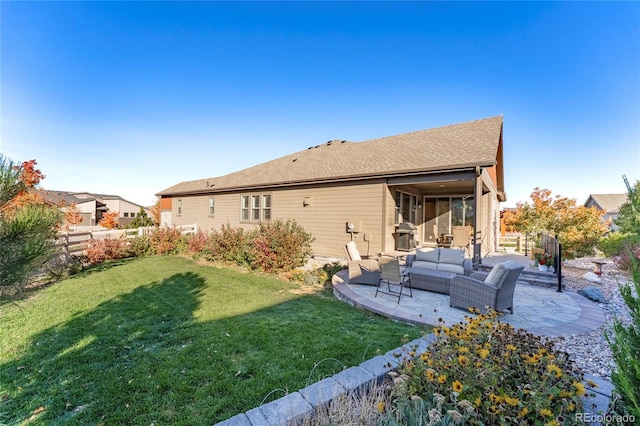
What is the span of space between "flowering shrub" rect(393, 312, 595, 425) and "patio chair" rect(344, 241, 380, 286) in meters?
4.25

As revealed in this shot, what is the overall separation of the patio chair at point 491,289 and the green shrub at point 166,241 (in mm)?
12230

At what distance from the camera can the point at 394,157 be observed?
10680 millimetres

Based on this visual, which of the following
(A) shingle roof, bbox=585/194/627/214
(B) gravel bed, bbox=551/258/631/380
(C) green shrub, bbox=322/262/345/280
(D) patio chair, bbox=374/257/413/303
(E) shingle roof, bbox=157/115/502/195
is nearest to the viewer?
(B) gravel bed, bbox=551/258/631/380

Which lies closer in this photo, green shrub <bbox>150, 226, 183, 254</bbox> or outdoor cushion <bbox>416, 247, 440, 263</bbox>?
outdoor cushion <bbox>416, 247, 440, 263</bbox>

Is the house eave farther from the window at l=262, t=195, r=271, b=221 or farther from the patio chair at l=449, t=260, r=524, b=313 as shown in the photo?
the patio chair at l=449, t=260, r=524, b=313

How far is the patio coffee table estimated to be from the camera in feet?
19.7

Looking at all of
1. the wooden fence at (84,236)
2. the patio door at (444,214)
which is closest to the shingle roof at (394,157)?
the patio door at (444,214)

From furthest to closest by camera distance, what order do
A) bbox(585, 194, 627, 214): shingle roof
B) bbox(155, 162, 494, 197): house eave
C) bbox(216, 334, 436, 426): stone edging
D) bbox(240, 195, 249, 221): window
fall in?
bbox(585, 194, 627, 214): shingle roof → bbox(240, 195, 249, 221): window → bbox(155, 162, 494, 197): house eave → bbox(216, 334, 436, 426): stone edging

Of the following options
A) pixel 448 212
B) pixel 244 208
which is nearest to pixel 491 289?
pixel 448 212

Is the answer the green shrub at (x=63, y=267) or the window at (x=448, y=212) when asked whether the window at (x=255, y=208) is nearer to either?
the green shrub at (x=63, y=267)

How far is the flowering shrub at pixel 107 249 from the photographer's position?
9.94 m

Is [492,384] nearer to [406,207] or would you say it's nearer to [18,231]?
[18,231]

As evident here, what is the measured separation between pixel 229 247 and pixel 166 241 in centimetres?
448

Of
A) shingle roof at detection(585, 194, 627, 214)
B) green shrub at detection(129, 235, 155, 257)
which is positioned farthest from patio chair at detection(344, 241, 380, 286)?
shingle roof at detection(585, 194, 627, 214)
